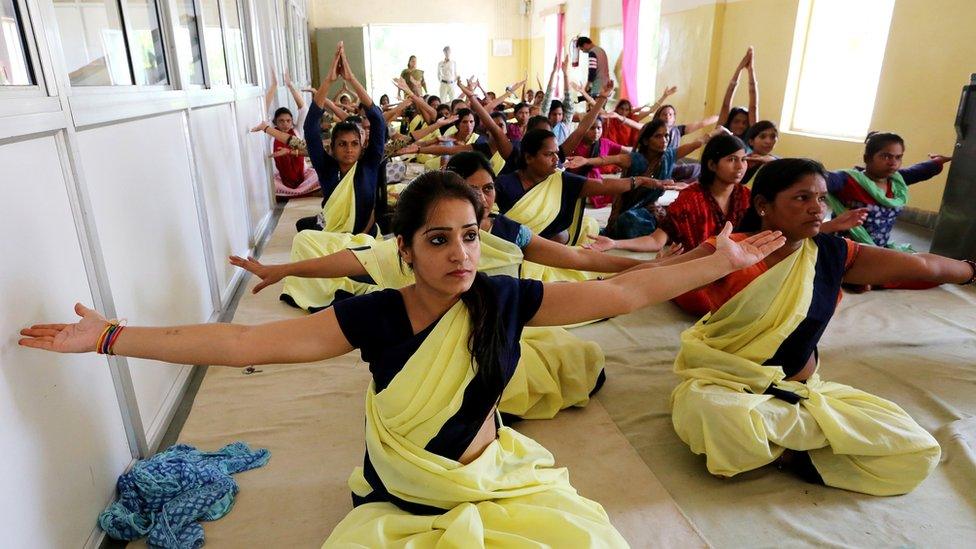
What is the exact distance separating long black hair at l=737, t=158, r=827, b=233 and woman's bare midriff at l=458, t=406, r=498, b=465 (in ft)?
3.77

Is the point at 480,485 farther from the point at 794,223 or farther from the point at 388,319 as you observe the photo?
the point at 794,223

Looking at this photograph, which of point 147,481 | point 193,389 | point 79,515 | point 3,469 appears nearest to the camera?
point 3,469

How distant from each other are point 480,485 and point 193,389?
5.37 feet

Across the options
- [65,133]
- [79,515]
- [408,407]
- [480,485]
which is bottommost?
[79,515]

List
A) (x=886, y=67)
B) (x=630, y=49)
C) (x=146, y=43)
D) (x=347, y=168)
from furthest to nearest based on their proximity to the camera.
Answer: (x=630, y=49) → (x=886, y=67) → (x=347, y=168) → (x=146, y=43)

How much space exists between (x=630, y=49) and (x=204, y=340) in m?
10.1

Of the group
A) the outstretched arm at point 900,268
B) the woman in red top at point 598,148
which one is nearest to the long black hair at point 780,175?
the outstretched arm at point 900,268

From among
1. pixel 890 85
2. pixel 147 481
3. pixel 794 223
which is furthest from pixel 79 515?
pixel 890 85

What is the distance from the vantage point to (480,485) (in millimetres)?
1285

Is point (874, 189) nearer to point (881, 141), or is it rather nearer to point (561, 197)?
point (881, 141)

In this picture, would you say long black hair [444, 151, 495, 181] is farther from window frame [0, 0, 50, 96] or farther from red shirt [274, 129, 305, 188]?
red shirt [274, 129, 305, 188]

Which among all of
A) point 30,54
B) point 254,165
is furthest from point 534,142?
point 254,165

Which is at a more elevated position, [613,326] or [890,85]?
[890,85]

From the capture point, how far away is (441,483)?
50.1 inches
